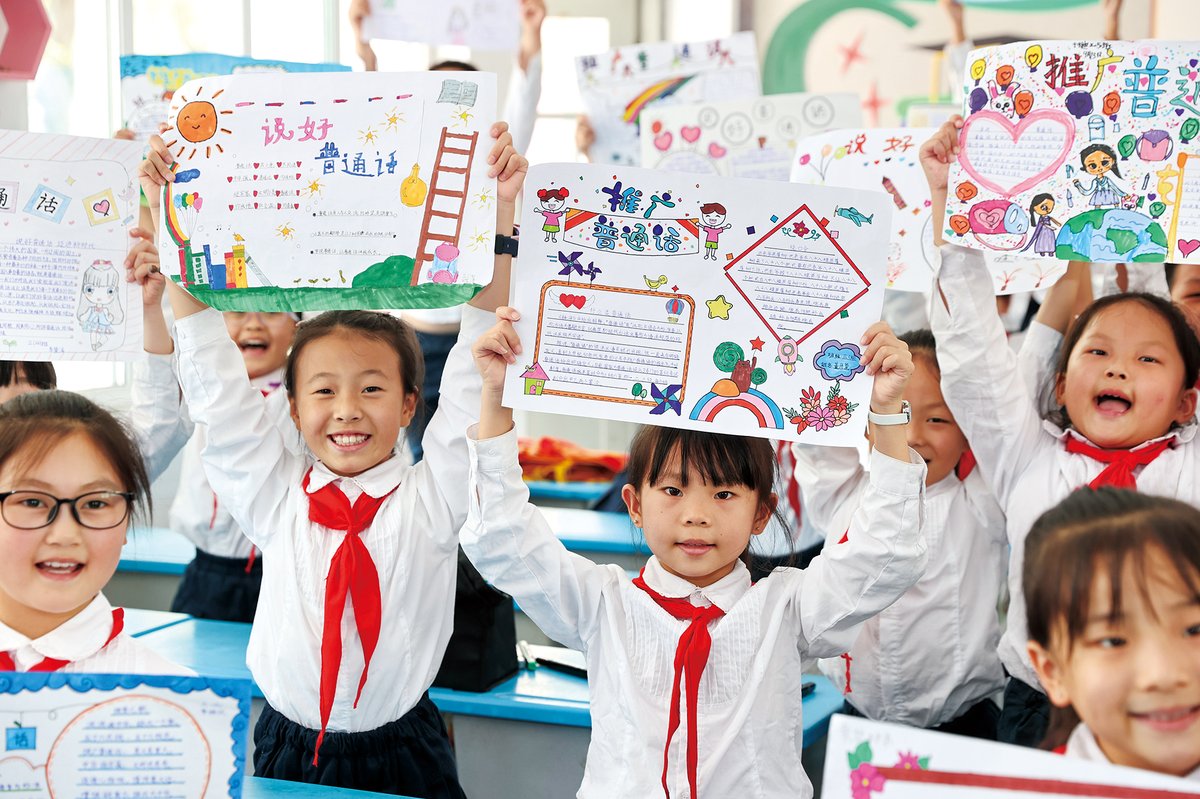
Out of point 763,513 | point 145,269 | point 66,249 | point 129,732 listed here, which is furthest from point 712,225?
point 66,249

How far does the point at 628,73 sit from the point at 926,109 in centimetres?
107

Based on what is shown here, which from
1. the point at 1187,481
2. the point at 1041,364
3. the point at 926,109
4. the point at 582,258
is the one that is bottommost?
the point at 1187,481

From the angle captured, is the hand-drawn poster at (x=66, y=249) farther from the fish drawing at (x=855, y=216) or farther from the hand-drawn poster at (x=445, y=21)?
the hand-drawn poster at (x=445, y=21)

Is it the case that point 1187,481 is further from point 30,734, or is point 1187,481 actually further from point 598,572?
point 30,734

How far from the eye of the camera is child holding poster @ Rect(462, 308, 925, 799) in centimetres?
175

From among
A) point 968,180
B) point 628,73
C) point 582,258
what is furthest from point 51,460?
point 628,73

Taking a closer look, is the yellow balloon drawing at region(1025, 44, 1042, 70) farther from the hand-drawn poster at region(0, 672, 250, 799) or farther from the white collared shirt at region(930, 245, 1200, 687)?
the hand-drawn poster at region(0, 672, 250, 799)

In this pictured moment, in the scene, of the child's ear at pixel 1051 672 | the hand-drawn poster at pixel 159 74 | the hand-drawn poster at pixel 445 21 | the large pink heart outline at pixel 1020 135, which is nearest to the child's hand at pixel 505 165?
the large pink heart outline at pixel 1020 135

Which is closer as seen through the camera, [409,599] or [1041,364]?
[409,599]

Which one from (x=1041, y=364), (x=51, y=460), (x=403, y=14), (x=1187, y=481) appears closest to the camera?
(x=51, y=460)

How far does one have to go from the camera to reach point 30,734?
4.34ft

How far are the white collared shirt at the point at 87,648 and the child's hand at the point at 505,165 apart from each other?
34.4 inches

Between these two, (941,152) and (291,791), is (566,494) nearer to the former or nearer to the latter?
(941,152)

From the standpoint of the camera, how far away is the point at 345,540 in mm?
2064
